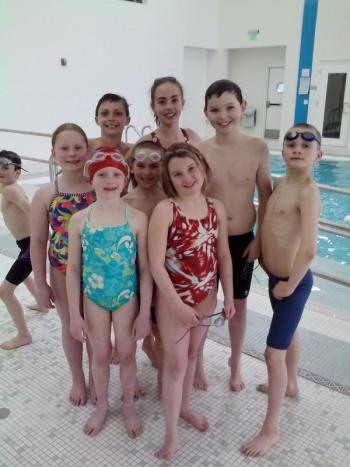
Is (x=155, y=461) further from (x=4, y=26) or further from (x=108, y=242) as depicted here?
(x=4, y=26)

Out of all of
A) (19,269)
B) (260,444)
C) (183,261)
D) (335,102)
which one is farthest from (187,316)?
(335,102)

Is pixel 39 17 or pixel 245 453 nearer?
pixel 245 453

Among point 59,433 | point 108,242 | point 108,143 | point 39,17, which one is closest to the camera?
point 108,242

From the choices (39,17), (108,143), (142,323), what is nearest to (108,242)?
(142,323)

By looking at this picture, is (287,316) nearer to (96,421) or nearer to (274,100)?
(96,421)

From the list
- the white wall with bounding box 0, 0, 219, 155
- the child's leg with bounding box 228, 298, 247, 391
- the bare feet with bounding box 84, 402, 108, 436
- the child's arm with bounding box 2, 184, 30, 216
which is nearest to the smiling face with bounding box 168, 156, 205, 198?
the child's leg with bounding box 228, 298, 247, 391

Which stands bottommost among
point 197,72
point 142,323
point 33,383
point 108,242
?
point 33,383

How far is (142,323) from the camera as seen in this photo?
1734mm

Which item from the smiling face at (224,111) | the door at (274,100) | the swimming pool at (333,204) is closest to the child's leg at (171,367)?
the smiling face at (224,111)

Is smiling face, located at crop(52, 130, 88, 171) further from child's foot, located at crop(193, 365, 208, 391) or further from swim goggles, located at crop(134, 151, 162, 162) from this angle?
child's foot, located at crop(193, 365, 208, 391)

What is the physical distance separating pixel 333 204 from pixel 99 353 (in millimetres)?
6932

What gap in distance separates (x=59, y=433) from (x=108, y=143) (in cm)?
149

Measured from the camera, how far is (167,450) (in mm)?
1752

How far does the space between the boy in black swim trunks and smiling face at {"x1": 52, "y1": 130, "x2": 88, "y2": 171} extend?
84 cm
